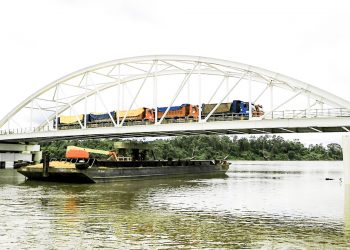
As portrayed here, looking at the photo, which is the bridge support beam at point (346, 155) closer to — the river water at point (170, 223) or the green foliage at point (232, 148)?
the river water at point (170, 223)

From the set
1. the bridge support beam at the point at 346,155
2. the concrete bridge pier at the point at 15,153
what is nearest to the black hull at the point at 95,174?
the bridge support beam at the point at 346,155

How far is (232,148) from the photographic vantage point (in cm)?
15838

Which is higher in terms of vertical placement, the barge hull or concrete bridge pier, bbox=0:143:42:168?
concrete bridge pier, bbox=0:143:42:168

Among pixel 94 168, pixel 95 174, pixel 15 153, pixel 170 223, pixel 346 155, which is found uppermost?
pixel 15 153

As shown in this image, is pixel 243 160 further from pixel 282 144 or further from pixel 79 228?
pixel 79 228

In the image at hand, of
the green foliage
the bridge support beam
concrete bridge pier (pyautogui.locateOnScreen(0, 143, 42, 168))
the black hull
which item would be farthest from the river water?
the green foliage

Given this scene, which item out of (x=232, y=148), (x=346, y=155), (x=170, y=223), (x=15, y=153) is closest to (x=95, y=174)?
(x=170, y=223)

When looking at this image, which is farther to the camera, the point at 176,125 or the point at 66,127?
the point at 66,127

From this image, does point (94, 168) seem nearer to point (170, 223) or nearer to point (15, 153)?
point (170, 223)

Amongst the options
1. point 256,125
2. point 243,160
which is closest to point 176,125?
point 256,125

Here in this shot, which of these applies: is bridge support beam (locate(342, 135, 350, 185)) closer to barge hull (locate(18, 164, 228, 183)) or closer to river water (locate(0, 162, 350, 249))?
river water (locate(0, 162, 350, 249))

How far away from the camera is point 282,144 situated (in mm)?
177250

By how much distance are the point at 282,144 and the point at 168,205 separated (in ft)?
532

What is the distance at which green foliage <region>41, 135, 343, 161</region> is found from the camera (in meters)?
116
